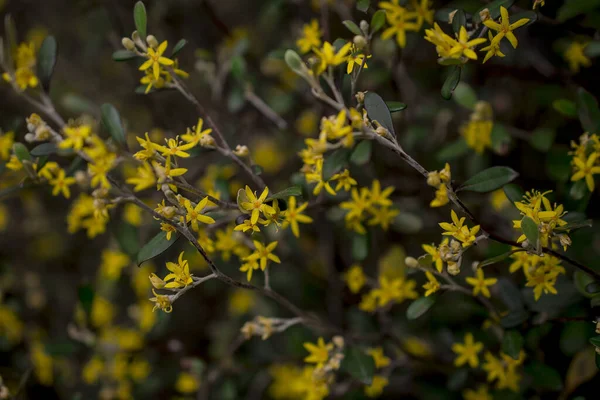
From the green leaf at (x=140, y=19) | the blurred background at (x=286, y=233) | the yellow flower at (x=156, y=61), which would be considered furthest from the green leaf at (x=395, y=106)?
the green leaf at (x=140, y=19)

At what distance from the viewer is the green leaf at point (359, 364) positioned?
161 cm

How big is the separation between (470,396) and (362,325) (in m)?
0.45

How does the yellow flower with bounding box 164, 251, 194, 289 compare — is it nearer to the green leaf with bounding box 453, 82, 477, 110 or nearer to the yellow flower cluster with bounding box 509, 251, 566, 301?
the yellow flower cluster with bounding box 509, 251, 566, 301

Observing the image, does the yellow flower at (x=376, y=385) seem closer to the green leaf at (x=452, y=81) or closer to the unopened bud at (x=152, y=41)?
the green leaf at (x=452, y=81)

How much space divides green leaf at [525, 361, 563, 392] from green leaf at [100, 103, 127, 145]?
133 centimetres

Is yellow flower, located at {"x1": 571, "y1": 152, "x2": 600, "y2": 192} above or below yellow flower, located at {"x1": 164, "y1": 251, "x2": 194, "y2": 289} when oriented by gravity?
above

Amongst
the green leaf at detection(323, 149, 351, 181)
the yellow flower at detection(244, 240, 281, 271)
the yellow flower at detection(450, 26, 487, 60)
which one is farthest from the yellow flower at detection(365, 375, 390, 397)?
the yellow flower at detection(450, 26, 487, 60)

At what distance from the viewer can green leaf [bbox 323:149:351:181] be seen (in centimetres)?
125

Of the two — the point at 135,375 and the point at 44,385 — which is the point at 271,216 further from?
the point at 44,385

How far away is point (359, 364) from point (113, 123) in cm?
99

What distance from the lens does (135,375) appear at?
7.39ft

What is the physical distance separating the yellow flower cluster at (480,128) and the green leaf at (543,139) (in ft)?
0.53

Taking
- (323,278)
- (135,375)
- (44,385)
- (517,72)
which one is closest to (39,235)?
(44,385)

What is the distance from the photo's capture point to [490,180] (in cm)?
140
